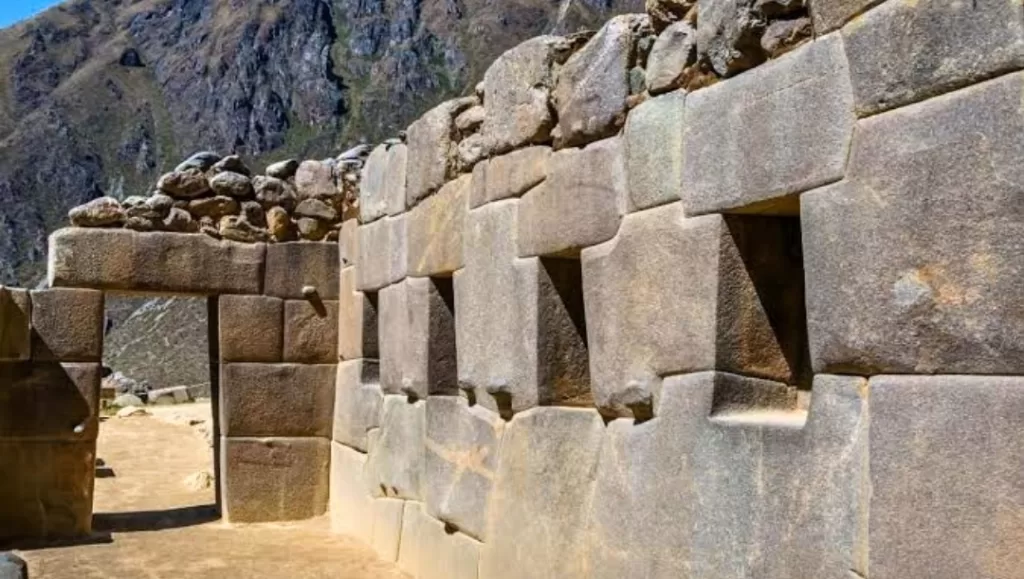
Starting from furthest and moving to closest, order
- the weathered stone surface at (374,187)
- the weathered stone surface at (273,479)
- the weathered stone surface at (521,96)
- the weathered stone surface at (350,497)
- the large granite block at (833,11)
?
the weathered stone surface at (273,479) < the weathered stone surface at (350,497) < the weathered stone surface at (374,187) < the weathered stone surface at (521,96) < the large granite block at (833,11)

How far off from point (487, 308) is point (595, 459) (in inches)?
47.2

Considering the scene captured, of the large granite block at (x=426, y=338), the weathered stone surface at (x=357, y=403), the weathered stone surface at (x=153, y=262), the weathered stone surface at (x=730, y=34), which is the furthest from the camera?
the weathered stone surface at (x=153, y=262)

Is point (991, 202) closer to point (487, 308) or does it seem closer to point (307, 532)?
point (487, 308)

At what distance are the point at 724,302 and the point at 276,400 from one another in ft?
17.8

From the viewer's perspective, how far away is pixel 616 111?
4.25 m

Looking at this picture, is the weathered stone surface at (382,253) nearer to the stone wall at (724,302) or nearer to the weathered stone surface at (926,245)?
the stone wall at (724,302)

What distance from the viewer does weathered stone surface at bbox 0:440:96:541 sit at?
25.7ft

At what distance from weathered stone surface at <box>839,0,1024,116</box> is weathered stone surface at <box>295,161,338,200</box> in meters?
6.01

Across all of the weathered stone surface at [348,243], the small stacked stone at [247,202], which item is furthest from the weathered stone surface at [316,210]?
the weathered stone surface at [348,243]

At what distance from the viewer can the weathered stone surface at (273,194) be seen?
8.61m

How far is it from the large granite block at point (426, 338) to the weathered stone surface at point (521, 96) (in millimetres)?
1186

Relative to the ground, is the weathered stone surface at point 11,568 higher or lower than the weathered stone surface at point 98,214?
lower

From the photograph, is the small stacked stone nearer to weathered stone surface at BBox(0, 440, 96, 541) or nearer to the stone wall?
weathered stone surface at BBox(0, 440, 96, 541)

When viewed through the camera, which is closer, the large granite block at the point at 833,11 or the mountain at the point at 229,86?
the large granite block at the point at 833,11
